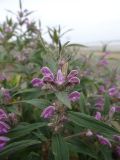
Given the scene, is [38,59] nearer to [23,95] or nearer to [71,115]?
[23,95]

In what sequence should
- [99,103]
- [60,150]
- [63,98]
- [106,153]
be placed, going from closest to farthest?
[63,98] < [60,150] < [106,153] < [99,103]

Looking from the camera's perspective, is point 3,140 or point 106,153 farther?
point 106,153

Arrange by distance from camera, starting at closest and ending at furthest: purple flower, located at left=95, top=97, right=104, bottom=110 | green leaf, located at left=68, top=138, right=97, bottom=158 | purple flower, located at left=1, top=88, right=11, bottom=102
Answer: green leaf, located at left=68, top=138, right=97, bottom=158 < purple flower, located at left=1, top=88, right=11, bottom=102 < purple flower, located at left=95, top=97, right=104, bottom=110

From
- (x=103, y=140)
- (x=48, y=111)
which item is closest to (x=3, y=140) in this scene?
(x=48, y=111)

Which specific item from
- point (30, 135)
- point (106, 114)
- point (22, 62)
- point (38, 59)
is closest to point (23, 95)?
point (30, 135)

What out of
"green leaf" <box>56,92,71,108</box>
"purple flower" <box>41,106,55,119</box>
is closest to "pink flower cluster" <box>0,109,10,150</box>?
"purple flower" <box>41,106,55,119</box>

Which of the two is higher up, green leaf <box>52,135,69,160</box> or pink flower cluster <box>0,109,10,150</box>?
pink flower cluster <box>0,109,10,150</box>

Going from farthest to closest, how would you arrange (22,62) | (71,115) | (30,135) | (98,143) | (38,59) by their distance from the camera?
(22,62) < (38,59) < (98,143) < (30,135) < (71,115)

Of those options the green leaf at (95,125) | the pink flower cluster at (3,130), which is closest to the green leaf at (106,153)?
the green leaf at (95,125)

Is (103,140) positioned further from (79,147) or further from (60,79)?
(60,79)

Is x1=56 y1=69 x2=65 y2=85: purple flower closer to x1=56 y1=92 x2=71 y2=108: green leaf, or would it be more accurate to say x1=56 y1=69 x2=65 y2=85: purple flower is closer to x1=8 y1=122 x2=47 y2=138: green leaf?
x1=56 y1=92 x2=71 y2=108: green leaf

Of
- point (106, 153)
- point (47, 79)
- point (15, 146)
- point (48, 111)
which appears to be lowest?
point (106, 153)
